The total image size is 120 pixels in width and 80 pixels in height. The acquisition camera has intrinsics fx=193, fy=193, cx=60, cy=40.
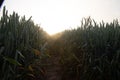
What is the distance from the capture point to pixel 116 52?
8.94 feet

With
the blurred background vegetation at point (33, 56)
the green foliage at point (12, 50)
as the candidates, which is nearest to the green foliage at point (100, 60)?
the blurred background vegetation at point (33, 56)

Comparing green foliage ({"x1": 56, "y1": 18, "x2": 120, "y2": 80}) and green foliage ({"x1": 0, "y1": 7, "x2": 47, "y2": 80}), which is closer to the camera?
green foliage ({"x1": 0, "y1": 7, "x2": 47, "y2": 80})

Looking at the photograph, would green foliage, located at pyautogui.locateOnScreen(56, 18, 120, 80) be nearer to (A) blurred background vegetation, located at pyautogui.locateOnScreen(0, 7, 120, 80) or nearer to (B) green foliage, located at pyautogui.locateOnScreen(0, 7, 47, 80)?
(A) blurred background vegetation, located at pyautogui.locateOnScreen(0, 7, 120, 80)

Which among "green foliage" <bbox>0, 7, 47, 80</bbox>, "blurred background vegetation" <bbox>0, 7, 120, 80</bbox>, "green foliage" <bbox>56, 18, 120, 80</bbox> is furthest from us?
"green foliage" <bbox>56, 18, 120, 80</bbox>

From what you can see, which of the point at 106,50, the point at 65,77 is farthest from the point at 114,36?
the point at 65,77

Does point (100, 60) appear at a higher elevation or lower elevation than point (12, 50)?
lower

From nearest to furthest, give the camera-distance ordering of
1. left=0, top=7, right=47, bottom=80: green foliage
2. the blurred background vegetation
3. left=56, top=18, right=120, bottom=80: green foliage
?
left=0, top=7, right=47, bottom=80: green foliage, the blurred background vegetation, left=56, top=18, right=120, bottom=80: green foliage

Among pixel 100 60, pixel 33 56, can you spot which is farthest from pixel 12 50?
pixel 100 60

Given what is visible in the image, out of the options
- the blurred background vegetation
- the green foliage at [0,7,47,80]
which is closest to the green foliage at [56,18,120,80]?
the blurred background vegetation

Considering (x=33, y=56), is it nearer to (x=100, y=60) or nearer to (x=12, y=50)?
(x=12, y=50)

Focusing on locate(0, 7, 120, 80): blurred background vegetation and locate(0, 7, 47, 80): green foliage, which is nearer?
locate(0, 7, 47, 80): green foliage

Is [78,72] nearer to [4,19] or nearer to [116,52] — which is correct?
[116,52]

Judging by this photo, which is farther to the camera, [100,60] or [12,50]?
[100,60]

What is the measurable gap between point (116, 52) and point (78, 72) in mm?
899
